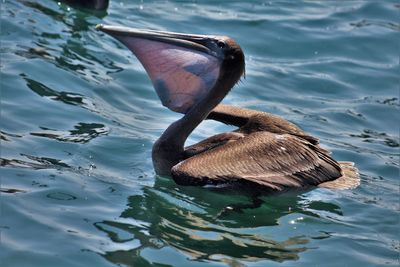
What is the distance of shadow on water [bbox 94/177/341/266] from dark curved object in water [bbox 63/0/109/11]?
4394 mm

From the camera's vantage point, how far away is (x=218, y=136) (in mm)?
7461

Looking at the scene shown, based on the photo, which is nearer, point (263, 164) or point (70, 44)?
point (263, 164)

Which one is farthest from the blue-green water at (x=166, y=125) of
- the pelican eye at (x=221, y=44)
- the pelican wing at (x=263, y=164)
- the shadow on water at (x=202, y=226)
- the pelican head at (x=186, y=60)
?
the pelican eye at (x=221, y=44)

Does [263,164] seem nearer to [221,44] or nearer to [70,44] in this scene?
[221,44]

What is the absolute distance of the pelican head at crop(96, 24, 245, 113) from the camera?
7.27m

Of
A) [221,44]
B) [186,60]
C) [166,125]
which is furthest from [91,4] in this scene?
[221,44]

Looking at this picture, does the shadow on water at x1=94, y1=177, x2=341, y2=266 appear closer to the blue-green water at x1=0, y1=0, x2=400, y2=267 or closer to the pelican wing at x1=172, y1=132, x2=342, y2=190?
the blue-green water at x1=0, y1=0, x2=400, y2=267

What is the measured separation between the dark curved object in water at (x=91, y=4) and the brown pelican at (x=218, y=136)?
3.98 m

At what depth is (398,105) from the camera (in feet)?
32.4

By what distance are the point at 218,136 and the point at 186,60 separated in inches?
25.2

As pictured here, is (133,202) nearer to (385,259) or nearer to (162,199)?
(162,199)

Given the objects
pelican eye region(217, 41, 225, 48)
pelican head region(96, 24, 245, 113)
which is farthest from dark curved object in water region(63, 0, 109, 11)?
pelican eye region(217, 41, 225, 48)

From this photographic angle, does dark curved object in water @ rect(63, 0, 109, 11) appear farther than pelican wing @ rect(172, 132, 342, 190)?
Yes

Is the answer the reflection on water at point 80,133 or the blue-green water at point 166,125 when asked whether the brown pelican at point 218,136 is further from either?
the reflection on water at point 80,133
